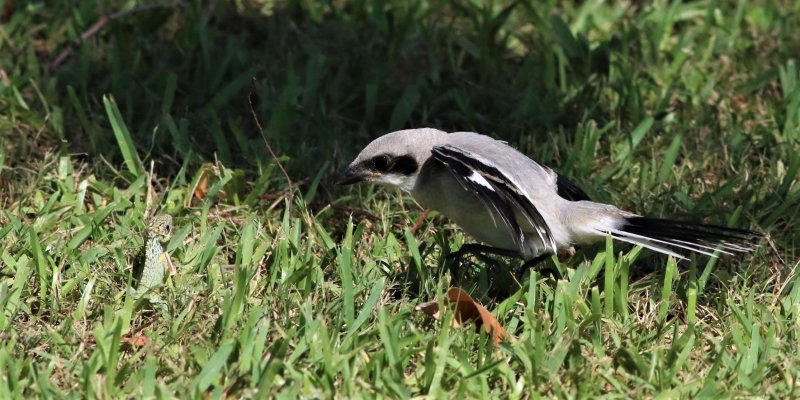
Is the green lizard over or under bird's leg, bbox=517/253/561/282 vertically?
A: over

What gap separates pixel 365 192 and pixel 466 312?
134 cm

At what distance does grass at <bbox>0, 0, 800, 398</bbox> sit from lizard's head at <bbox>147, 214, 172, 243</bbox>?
0.62ft

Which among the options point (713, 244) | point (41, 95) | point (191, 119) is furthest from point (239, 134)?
point (713, 244)

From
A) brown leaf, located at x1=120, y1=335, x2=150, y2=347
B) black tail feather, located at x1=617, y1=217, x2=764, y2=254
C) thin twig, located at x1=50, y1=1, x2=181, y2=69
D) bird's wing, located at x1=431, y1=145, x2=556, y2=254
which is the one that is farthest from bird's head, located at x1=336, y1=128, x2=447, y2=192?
thin twig, located at x1=50, y1=1, x2=181, y2=69

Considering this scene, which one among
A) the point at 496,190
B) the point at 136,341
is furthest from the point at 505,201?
the point at 136,341

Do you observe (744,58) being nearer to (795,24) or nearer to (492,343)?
(795,24)

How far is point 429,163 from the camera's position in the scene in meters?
4.81

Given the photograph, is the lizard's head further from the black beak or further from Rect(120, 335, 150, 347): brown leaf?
the black beak

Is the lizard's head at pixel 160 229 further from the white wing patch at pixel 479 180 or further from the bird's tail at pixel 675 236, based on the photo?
the bird's tail at pixel 675 236

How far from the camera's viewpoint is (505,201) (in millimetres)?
4535

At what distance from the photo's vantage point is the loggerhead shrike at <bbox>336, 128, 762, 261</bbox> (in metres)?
4.53

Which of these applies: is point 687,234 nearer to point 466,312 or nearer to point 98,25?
point 466,312

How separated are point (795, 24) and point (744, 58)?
1.97 feet

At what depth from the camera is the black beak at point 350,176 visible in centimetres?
491
